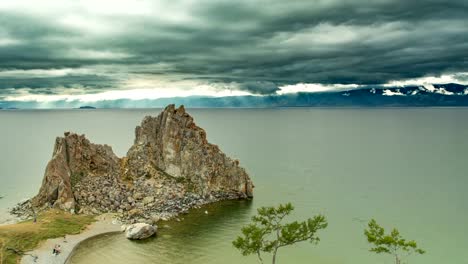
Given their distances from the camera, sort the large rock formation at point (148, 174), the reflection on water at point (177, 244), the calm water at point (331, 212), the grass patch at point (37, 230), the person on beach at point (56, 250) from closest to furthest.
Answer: the grass patch at point (37, 230), the person on beach at point (56, 250), the reflection on water at point (177, 244), the calm water at point (331, 212), the large rock formation at point (148, 174)

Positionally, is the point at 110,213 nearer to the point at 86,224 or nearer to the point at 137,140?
the point at 86,224

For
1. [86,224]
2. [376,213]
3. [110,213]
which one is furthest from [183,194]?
[376,213]

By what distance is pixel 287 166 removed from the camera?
188 metres

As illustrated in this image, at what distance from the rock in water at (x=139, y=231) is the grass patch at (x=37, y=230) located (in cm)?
1157

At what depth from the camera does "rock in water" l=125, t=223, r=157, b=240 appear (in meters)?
87.0

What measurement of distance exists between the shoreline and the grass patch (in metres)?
1.32

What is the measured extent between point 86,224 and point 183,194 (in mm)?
30608

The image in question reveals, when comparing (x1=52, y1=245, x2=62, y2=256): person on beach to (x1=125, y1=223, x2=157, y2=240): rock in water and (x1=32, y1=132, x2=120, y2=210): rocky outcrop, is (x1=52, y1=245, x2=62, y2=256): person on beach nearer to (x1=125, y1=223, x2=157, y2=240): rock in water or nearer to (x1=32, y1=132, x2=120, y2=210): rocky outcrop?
(x1=125, y1=223, x2=157, y2=240): rock in water

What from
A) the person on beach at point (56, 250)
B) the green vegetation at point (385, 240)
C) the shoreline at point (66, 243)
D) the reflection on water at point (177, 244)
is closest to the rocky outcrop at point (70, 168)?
the shoreline at point (66, 243)

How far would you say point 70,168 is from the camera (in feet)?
363

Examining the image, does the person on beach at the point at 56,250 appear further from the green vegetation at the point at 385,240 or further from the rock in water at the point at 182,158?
the green vegetation at the point at 385,240

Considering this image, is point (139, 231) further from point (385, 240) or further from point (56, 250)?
point (385, 240)

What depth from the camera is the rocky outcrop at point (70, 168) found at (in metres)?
102

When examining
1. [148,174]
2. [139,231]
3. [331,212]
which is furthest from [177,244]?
[331,212]
